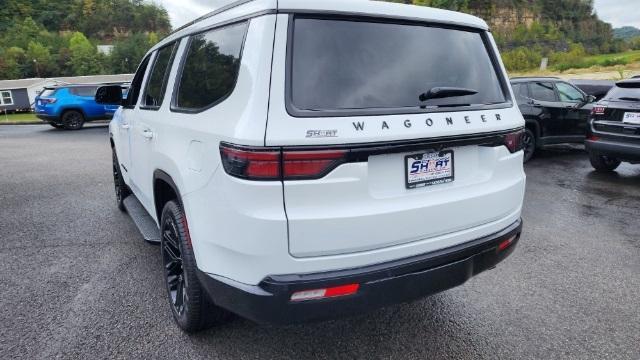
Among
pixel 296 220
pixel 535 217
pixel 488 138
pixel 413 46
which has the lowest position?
pixel 535 217

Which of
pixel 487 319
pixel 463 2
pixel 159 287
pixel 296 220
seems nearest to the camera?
pixel 296 220

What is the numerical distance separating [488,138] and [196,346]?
2003mm

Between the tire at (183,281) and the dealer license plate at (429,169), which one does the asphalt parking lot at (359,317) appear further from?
the dealer license plate at (429,169)

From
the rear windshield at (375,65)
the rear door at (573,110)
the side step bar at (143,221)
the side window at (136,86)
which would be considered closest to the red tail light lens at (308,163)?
the rear windshield at (375,65)

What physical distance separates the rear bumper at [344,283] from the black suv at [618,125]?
17.2 ft

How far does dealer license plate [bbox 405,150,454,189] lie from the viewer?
6.73 ft

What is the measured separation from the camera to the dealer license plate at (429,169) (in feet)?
6.73

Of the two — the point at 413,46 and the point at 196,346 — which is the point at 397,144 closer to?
the point at 413,46

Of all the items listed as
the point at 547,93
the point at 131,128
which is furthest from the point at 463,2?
the point at 131,128

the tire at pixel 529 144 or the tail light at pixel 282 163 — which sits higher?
the tail light at pixel 282 163

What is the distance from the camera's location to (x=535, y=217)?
16.3 ft

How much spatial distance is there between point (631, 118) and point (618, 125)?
20 centimetres

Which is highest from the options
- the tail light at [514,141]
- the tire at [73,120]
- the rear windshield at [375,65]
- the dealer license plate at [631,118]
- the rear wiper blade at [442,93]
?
the rear windshield at [375,65]

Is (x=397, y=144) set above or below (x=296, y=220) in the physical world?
above
